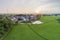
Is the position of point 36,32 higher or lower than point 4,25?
lower

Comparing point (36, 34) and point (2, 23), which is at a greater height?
point (2, 23)

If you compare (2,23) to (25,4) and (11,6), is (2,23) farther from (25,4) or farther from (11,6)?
(25,4)

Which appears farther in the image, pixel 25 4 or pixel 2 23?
pixel 2 23

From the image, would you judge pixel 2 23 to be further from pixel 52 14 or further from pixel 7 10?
pixel 52 14

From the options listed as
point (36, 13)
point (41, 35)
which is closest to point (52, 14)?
point (36, 13)

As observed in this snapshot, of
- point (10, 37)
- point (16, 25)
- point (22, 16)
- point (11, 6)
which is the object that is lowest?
point (10, 37)

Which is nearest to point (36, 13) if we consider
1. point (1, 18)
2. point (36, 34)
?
point (36, 34)
